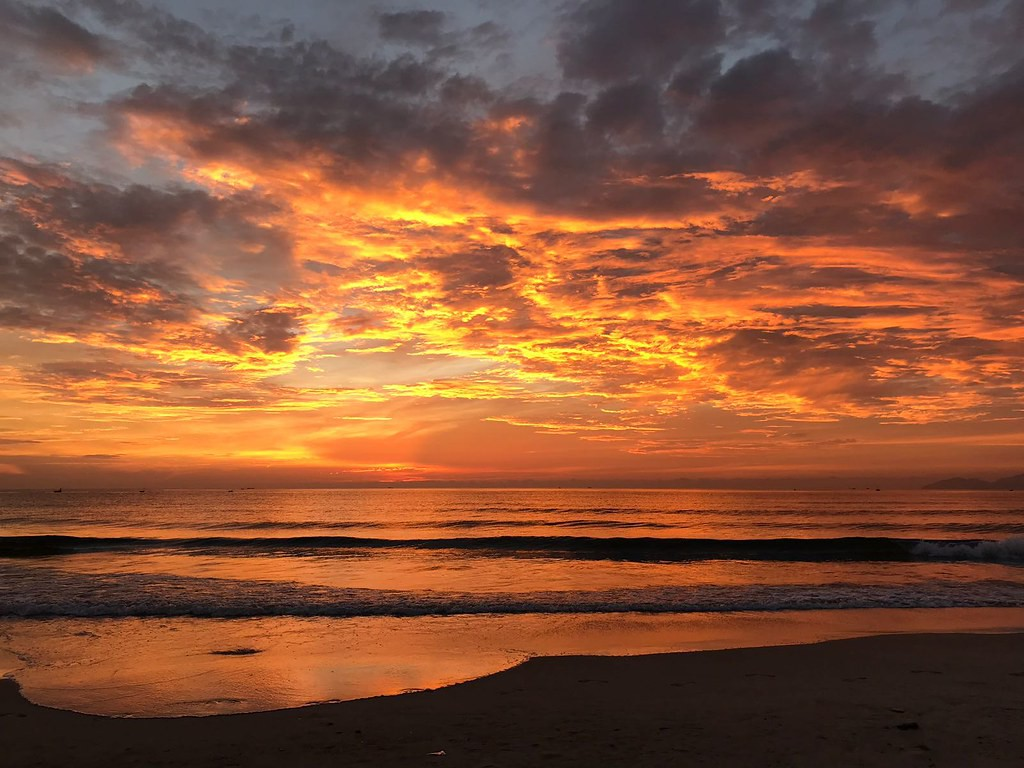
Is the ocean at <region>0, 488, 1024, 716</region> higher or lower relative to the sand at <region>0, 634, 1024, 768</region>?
lower

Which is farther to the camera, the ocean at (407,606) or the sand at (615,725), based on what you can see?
the ocean at (407,606)

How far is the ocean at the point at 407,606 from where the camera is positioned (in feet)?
38.2

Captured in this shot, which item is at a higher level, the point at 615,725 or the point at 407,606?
the point at 615,725

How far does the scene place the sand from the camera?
7.59 meters

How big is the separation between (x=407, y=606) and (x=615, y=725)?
11.1 meters

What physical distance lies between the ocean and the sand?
3.17ft

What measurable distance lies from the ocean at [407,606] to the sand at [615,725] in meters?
0.97

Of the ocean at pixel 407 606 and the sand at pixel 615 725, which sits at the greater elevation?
the sand at pixel 615 725

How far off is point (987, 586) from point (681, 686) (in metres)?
18.5

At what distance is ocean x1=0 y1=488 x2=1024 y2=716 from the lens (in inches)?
458

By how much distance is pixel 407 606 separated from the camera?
18.6m

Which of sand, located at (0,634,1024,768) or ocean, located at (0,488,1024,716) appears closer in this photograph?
sand, located at (0,634,1024,768)

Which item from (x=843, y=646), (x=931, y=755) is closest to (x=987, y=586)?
(x=843, y=646)

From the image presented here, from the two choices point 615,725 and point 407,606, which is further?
point 407,606
